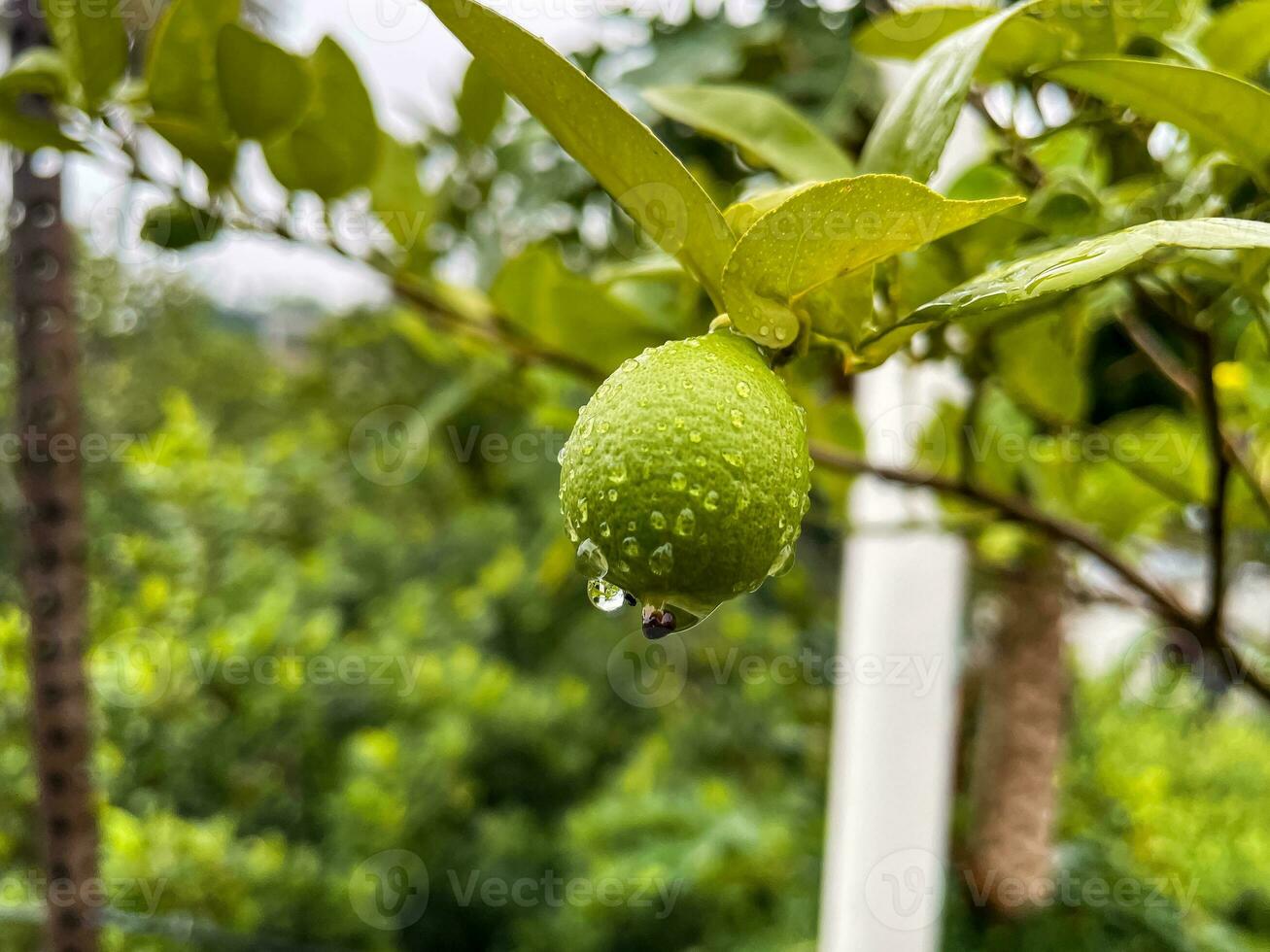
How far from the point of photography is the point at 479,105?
486 mm

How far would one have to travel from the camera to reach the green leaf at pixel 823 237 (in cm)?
→ 18

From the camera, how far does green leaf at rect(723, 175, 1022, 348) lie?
177mm

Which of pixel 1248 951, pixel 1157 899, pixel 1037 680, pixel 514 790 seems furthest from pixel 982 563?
pixel 514 790

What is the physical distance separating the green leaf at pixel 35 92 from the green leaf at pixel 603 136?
21 centimetres

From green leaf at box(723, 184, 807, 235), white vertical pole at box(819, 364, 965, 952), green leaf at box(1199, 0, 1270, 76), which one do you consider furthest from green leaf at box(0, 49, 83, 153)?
white vertical pole at box(819, 364, 965, 952)

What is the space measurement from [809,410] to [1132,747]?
51.3 inches

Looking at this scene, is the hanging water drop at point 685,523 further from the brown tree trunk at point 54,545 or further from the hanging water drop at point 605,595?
the brown tree trunk at point 54,545

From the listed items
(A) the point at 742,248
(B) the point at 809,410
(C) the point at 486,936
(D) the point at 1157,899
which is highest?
(B) the point at 809,410

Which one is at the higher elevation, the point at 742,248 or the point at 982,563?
the point at 982,563

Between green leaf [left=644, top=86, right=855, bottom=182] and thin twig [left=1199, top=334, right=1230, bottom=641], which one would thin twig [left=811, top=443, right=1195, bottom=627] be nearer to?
thin twig [left=1199, top=334, right=1230, bottom=641]

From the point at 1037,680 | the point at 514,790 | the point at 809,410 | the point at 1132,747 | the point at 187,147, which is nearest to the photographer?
the point at 187,147

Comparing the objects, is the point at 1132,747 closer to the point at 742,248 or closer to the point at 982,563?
the point at 982,563

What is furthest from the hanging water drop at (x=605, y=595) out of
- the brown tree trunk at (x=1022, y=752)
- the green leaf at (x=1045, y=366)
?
the brown tree trunk at (x=1022, y=752)

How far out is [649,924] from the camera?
44.7 inches
